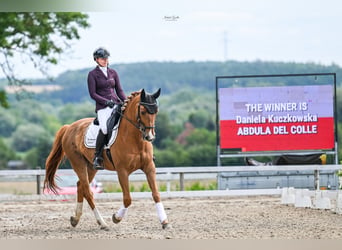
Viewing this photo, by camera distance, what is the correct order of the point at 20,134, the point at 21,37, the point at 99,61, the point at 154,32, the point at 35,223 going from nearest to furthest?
the point at 99,61, the point at 35,223, the point at 21,37, the point at 154,32, the point at 20,134

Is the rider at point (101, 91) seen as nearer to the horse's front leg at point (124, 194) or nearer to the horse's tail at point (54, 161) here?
the horse's front leg at point (124, 194)

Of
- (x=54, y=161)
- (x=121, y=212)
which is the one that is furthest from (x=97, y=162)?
(x=54, y=161)

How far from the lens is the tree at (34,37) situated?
513 inches

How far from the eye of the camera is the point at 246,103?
1216 cm

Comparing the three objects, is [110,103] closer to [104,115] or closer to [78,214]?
[104,115]

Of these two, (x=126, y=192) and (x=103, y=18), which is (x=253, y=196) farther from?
(x=103, y=18)

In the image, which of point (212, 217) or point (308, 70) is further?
point (308, 70)

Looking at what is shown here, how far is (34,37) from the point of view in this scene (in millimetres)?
13289

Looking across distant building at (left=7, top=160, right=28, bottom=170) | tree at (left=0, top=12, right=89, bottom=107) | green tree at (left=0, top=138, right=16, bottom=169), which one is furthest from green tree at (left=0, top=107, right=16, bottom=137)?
tree at (left=0, top=12, right=89, bottom=107)

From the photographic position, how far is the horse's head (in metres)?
7.38

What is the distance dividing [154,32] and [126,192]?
23.7m

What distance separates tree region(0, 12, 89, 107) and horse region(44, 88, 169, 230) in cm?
443

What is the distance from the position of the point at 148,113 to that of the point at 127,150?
52 cm

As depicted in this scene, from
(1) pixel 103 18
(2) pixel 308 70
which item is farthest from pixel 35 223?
(1) pixel 103 18
